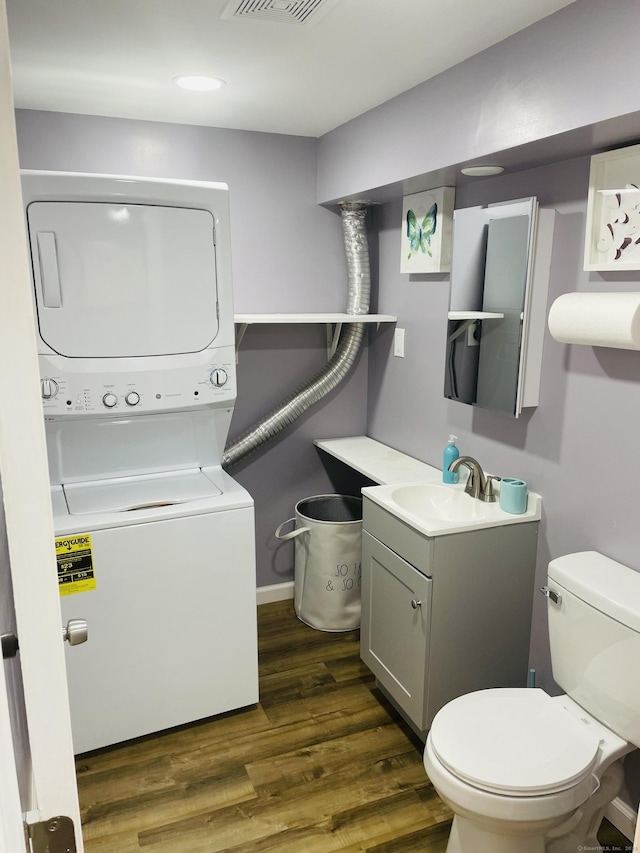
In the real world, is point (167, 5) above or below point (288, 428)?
above

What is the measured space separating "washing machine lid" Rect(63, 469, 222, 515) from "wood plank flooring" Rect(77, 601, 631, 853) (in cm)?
88

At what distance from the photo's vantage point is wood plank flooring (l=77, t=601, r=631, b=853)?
1.92 metres

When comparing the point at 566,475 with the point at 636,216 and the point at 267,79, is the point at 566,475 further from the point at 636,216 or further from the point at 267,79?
the point at 267,79

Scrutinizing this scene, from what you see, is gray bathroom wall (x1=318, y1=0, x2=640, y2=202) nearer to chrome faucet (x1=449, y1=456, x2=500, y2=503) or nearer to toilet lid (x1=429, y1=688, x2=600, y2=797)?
chrome faucet (x1=449, y1=456, x2=500, y2=503)

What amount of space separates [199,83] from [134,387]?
106 cm

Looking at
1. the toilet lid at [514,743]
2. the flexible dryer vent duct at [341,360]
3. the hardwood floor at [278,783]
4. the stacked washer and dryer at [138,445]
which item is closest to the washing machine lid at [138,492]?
the stacked washer and dryer at [138,445]

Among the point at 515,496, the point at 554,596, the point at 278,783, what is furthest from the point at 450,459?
the point at 278,783

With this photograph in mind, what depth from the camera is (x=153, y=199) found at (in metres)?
2.21

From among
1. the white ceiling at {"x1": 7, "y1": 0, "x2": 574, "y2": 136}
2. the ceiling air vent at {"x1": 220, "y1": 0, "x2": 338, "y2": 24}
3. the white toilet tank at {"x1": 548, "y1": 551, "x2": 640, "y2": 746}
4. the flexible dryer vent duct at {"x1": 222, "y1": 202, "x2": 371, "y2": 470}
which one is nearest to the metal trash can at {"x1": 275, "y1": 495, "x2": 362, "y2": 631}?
the flexible dryer vent duct at {"x1": 222, "y1": 202, "x2": 371, "y2": 470}

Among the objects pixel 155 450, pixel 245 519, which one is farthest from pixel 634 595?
pixel 155 450

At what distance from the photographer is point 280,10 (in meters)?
1.58

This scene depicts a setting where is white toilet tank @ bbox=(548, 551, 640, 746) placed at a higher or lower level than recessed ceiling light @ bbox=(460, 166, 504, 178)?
lower

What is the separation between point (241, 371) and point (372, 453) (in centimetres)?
73

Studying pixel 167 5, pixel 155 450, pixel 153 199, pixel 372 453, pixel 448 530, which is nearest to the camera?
pixel 167 5
